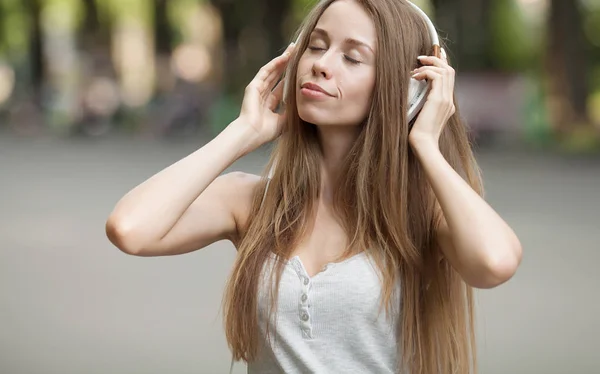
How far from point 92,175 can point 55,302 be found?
27.3 ft

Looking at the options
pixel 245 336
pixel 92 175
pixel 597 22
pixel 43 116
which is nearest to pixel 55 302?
pixel 245 336

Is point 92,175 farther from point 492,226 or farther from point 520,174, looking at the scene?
point 492,226

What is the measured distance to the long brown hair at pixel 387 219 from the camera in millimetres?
2467

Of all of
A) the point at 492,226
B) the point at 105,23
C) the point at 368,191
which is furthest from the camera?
the point at 105,23

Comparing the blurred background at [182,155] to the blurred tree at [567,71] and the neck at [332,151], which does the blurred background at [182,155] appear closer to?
the blurred tree at [567,71]

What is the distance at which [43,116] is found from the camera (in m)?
29.6

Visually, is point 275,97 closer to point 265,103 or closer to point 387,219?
point 265,103

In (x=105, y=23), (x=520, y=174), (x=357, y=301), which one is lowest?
(x=357, y=301)

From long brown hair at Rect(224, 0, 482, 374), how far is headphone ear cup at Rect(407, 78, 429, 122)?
0.06ft

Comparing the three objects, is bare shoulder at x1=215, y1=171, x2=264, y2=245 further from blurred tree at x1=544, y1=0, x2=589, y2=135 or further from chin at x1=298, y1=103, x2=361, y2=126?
blurred tree at x1=544, y1=0, x2=589, y2=135

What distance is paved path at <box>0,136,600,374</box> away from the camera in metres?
6.04

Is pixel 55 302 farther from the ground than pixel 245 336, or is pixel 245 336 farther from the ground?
pixel 55 302

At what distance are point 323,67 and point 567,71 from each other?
18165mm

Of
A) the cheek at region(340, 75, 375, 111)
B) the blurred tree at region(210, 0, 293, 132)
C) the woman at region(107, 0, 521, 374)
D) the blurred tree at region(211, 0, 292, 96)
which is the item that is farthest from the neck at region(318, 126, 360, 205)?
the blurred tree at region(211, 0, 292, 96)
